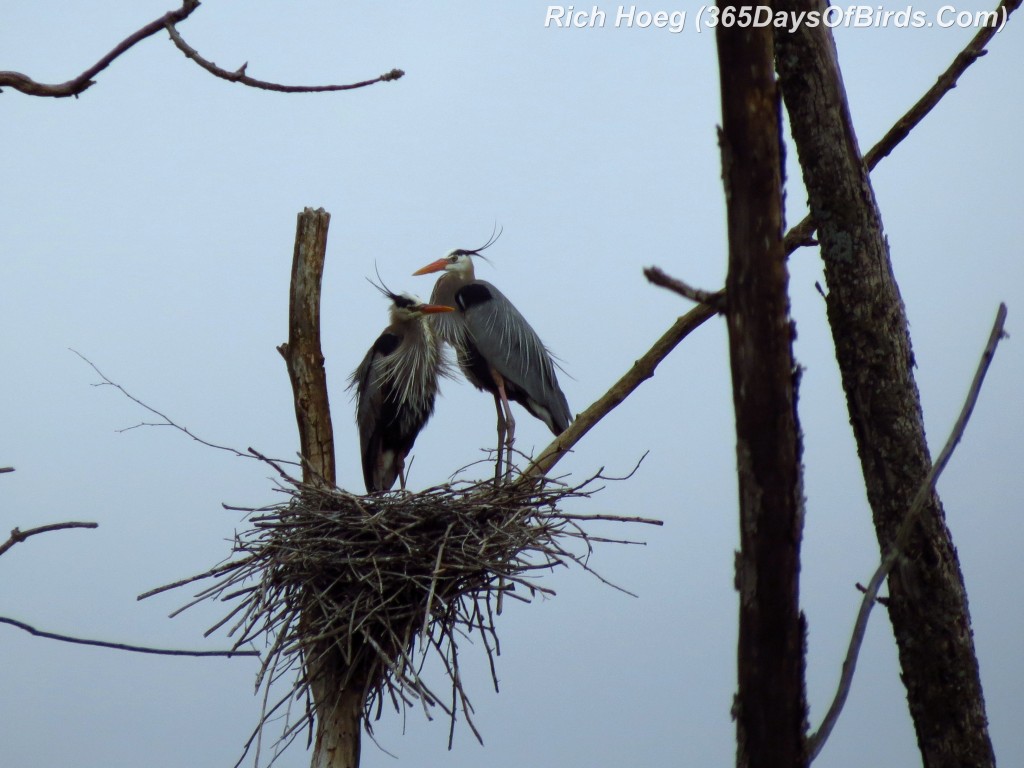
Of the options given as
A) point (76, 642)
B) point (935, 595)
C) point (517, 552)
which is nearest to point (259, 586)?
point (517, 552)

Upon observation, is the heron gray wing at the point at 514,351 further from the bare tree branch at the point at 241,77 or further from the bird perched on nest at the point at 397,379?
the bare tree branch at the point at 241,77

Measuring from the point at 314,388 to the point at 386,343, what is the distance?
135cm

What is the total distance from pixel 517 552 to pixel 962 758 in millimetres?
1054

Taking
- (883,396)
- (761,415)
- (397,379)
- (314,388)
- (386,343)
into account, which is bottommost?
(761,415)

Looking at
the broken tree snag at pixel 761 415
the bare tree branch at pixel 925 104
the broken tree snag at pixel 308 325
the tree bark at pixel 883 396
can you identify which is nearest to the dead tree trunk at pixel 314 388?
the broken tree snag at pixel 308 325

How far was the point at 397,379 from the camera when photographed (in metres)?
4.05

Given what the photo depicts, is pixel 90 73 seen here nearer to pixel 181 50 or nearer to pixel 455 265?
pixel 181 50

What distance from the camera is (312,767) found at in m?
2.50

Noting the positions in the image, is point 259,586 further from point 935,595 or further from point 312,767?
point 935,595

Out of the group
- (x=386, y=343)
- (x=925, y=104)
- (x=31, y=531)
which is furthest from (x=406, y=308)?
(x=31, y=531)

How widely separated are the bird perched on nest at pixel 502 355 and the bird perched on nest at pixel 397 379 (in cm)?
15

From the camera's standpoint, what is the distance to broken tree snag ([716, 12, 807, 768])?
1138mm

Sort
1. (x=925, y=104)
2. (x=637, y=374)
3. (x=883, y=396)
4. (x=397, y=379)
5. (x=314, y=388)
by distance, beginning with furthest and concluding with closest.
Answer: (x=397, y=379), (x=314, y=388), (x=637, y=374), (x=925, y=104), (x=883, y=396)

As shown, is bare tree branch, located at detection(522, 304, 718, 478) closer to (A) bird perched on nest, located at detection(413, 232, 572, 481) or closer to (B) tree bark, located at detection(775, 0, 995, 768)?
(B) tree bark, located at detection(775, 0, 995, 768)
